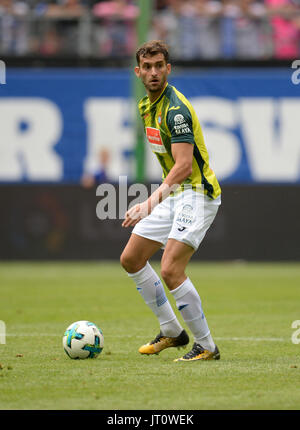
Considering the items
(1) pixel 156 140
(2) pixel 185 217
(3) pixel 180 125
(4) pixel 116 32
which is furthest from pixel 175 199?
(4) pixel 116 32

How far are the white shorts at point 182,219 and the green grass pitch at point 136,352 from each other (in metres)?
1.01

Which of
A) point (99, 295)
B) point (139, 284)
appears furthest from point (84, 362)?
point (99, 295)

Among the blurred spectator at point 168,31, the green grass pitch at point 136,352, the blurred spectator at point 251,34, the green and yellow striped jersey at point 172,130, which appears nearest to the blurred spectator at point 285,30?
the blurred spectator at point 168,31

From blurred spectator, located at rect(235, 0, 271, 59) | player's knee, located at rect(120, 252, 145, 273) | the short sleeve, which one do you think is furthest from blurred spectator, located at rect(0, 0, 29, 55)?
the short sleeve

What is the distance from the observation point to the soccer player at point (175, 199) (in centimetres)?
674

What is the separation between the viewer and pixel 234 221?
1805 centimetres

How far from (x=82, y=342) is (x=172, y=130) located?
6.13 feet

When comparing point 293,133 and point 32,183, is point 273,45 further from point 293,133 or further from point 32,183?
point 32,183

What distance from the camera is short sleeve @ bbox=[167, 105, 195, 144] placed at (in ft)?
22.0

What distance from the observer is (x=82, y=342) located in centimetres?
707

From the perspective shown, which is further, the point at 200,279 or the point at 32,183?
the point at 32,183

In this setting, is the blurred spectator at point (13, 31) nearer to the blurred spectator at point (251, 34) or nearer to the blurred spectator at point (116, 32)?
the blurred spectator at point (116, 32)
